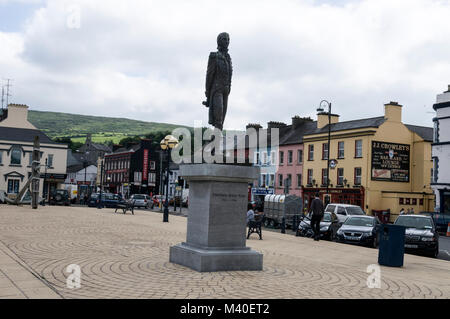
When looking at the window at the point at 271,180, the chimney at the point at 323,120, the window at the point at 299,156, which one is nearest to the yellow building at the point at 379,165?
the chimney at the point at 323,120

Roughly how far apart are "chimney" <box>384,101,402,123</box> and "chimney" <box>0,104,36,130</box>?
48036 millimetres

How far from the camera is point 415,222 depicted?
19.0 metres

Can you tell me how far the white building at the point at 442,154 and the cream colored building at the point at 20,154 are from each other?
1788 inches

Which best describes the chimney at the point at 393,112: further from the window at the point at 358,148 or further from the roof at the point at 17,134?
the roof at the point at 17,134

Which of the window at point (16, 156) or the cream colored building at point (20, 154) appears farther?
the window at point (16, 156)

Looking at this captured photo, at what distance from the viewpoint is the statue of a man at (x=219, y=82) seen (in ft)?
34.0

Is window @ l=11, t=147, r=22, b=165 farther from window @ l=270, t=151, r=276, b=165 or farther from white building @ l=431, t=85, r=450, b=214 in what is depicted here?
white building @ l=431, t=85, r=450, b=214

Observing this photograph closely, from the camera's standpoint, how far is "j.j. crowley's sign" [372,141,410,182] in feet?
148

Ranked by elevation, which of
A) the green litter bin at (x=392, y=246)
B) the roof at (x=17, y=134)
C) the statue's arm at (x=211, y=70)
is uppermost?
the roof at (x=17, y=134)

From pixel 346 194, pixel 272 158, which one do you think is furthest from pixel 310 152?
pixel 346 194

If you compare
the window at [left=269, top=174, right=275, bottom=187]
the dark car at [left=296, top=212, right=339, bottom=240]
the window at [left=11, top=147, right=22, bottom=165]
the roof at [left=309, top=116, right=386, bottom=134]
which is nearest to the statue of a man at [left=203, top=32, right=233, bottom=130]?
the dark car at [left=296, top=212, right=339, bottom=240]

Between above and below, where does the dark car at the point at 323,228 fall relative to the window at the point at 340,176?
below

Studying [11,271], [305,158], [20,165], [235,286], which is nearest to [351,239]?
[235,286]
